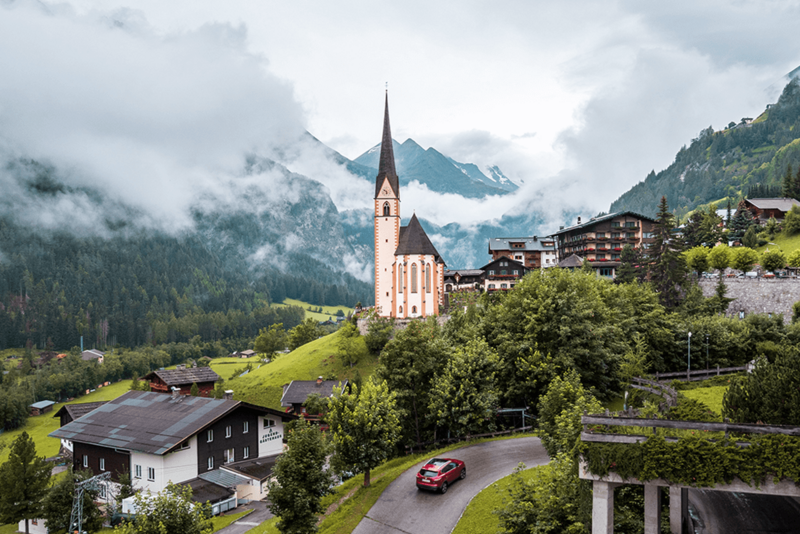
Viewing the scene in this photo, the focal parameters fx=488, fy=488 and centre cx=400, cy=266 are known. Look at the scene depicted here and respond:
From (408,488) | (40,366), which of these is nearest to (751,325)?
(408,488)

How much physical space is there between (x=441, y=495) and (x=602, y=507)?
1187 centimetres

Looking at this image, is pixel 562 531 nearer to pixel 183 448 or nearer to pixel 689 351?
pixel 183 448

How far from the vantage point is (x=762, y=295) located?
54500 mm

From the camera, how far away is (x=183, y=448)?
3688cm

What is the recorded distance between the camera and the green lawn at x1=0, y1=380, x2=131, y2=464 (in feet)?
242

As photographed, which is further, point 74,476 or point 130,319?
point 130,319

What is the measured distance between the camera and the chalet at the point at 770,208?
8438cm

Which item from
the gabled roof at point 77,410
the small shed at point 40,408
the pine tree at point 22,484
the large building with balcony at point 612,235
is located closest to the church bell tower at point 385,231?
the large building with balcony at point 612,235

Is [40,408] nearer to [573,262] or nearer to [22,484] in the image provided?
[22,484]

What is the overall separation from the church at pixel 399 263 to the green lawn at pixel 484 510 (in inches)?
1781

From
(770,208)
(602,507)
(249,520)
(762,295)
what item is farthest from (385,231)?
(770,208)

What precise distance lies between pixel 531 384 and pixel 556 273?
10.5 metres

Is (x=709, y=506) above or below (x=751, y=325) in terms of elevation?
below

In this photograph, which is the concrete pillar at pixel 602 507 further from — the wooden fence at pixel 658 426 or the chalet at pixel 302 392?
the chalet at pixel 302 392
